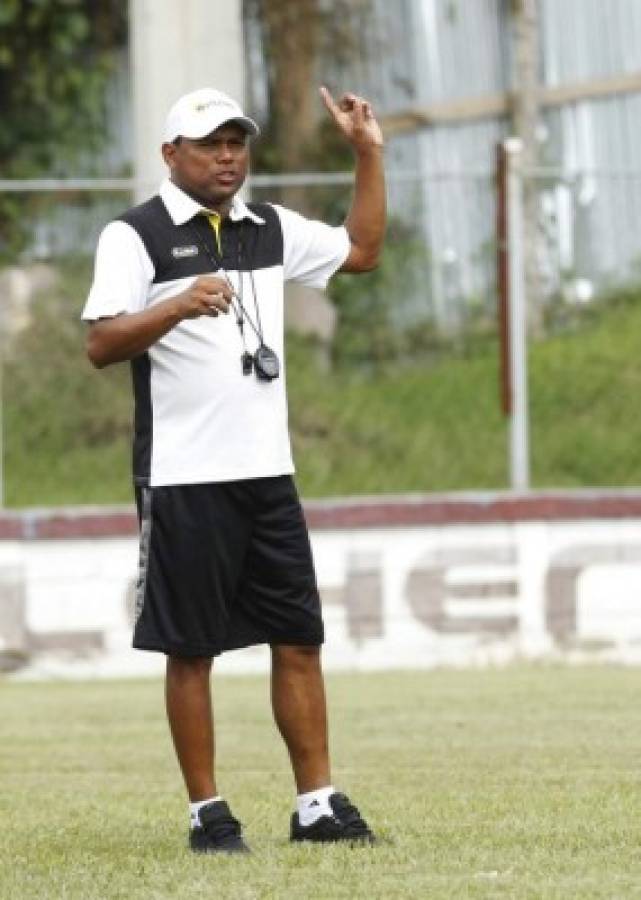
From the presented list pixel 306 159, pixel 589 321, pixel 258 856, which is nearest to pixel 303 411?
pixel 589 321

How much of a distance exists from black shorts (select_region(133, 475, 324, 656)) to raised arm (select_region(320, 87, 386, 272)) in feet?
2.16

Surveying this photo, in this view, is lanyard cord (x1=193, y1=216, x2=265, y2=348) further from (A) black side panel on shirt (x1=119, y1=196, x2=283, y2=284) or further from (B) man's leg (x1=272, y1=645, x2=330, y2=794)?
(B) man's leg (x1=272, y1=645, x2=330, y2=794)

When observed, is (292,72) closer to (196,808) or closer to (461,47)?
(461,47)

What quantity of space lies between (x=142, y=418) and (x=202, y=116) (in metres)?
0.76

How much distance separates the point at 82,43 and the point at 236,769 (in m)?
11.5

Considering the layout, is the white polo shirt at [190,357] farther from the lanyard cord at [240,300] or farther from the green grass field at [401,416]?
the green grass field at [401,416]

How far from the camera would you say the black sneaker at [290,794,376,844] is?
279 inches

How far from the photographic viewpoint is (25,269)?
47.8ft

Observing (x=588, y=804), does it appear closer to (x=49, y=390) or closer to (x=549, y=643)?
(x=549, y=643)

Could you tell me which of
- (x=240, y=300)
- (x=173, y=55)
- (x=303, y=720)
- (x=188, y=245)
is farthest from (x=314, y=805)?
(x=173, y=55)

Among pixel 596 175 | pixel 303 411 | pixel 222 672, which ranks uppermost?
pixel 596 175

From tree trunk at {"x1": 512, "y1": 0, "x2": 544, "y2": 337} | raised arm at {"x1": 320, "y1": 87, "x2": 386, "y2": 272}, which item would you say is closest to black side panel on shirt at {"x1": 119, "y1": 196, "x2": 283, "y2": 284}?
raised arm at {"x1": 320, "y1": 87, "x2": 386, "y2": 272}

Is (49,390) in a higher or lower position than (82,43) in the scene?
lower

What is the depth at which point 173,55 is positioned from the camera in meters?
15.8
